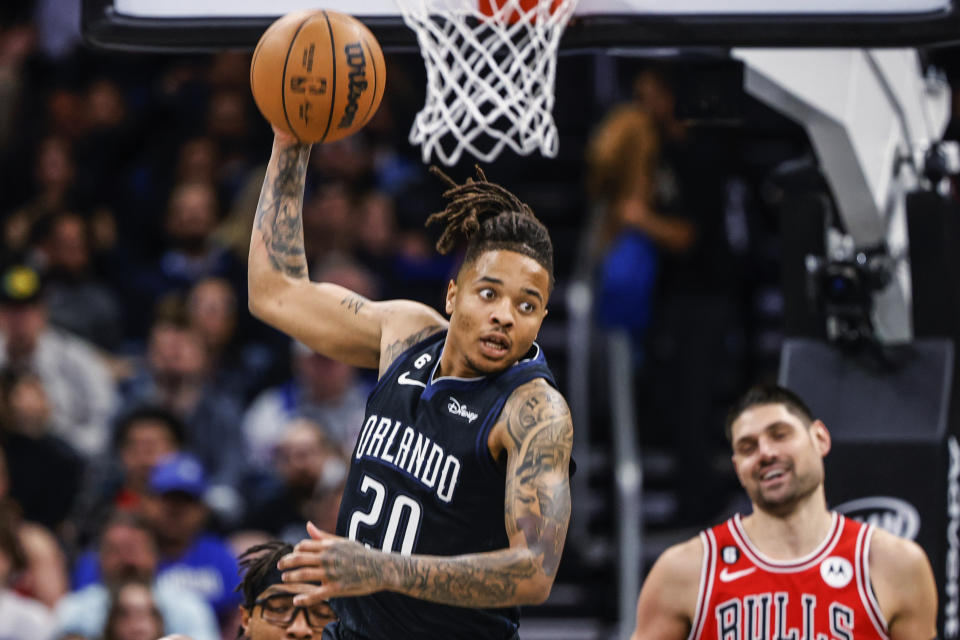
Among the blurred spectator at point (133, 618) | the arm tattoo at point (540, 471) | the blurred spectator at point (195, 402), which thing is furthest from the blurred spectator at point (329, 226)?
the arm tattoo at point (540, 471)

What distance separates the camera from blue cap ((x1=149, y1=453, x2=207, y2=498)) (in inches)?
257

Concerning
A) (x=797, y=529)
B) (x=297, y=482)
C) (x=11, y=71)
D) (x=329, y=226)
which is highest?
(x=11, y=71)

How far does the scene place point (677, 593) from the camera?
469 centimetres

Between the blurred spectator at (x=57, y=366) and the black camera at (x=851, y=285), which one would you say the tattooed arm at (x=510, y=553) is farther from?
the blurred spectator at (x=57, y=366)

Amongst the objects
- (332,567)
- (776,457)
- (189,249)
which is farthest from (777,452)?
(189,249)

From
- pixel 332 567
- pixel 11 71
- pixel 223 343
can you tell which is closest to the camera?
pixel 332 567

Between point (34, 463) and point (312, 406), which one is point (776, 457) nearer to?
point (312, 406)

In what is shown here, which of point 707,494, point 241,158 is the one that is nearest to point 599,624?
point 707,494

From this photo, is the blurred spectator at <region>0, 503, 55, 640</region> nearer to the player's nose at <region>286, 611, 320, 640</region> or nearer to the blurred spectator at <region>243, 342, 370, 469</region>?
the blurred spectator at <region>243, 342, 370, 469</region>

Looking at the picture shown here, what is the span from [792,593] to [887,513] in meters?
0.67

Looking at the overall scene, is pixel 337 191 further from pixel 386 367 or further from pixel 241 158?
pixel 386 367

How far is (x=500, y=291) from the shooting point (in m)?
3.54

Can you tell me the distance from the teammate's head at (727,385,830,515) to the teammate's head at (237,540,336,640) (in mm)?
1420

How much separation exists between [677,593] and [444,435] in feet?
4.75
